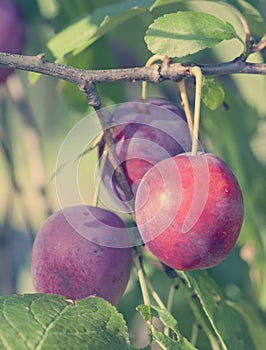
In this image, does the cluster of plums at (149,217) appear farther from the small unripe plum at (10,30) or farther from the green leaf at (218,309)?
the small unripe plum at (10,30)

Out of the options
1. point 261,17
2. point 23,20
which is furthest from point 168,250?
point 23,20

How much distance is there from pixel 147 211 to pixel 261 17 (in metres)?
0.44

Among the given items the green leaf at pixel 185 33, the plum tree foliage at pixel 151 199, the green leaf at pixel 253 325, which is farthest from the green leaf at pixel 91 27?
the green leaf at pixel 253 325

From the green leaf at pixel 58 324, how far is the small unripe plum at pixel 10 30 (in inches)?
23.7

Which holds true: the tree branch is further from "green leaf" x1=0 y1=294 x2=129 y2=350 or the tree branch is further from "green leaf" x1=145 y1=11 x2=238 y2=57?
"green leaf" x1=0 y1=294 x2=129 y2=350

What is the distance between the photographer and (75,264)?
0.95m

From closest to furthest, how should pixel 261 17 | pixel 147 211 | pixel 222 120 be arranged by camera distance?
1. pixel 147 211
2. pixel 261 17
3. pixel 222 120

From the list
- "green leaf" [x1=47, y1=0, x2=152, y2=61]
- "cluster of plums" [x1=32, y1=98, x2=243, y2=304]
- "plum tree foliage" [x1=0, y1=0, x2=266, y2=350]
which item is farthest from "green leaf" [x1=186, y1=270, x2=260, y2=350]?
"green leaf" [x1=47, y1=0, x2=152, y2=61]

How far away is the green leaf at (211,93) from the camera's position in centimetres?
103

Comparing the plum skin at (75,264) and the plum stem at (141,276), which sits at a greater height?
the plum skin at (75,264)

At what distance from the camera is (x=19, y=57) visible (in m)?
0.84

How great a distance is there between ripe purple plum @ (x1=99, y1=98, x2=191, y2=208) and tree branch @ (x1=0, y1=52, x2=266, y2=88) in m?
0.08

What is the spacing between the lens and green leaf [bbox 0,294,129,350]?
77cm

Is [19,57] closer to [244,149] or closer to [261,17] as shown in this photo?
[261,17]
